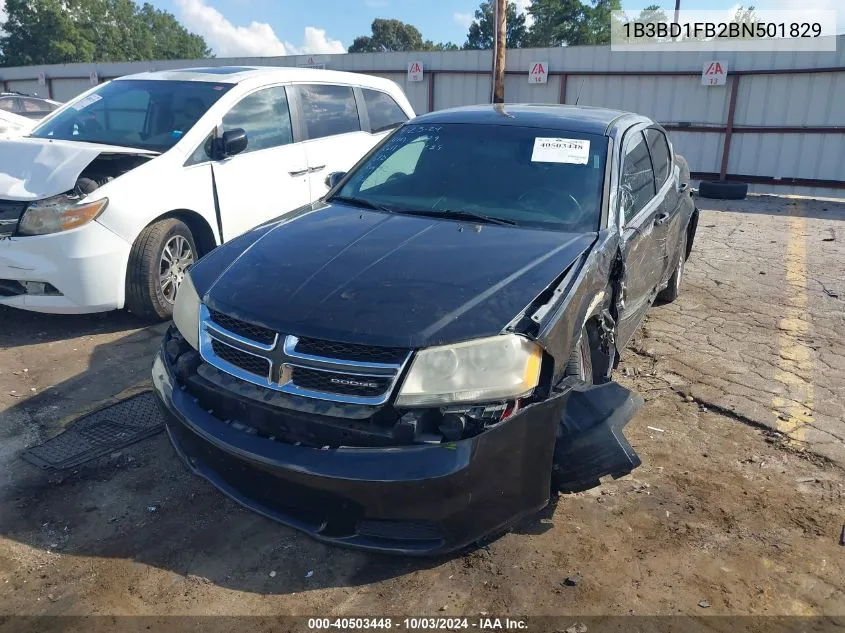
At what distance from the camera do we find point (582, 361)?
9.68 feet

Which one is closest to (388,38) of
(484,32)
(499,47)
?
(484,32)

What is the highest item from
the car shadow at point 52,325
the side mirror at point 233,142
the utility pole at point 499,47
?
the utility pole at point 499,47

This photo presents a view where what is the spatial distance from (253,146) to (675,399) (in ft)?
12.6

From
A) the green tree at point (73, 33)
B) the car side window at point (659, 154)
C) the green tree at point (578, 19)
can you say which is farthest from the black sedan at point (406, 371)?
the green tree at point (73, 33)

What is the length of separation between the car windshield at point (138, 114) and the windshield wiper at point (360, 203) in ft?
6.41

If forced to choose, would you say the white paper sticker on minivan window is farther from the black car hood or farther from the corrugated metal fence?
the corrugated metal fence

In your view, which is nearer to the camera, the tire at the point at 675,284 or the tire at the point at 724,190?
the tire at the point at 675,284

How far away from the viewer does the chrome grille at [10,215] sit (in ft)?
14.9

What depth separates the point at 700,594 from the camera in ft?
8.25

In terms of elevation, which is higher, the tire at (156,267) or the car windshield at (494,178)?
the car windshield at (494,178)

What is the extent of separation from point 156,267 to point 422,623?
3.47 m

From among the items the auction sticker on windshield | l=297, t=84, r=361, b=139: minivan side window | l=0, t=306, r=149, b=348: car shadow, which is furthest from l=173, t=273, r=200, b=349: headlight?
the auction sticker on windshield

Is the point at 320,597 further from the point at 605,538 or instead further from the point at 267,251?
the point at 267,251

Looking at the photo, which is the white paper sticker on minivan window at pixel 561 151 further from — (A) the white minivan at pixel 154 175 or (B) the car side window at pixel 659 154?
(A) the white minivan at pixel 154 175
